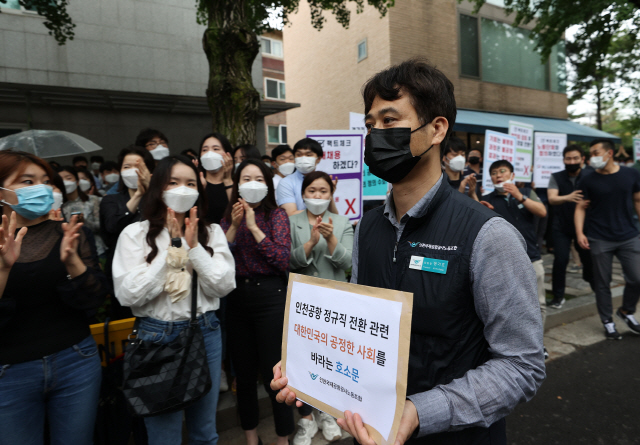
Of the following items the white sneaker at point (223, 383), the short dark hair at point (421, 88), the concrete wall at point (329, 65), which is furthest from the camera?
the concrete wall at point (329, 65)

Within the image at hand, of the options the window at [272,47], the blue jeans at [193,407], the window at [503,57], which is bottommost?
the blue jeans at [193,407]

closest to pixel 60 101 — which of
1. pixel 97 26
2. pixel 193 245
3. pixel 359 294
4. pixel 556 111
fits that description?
pixel 97 26

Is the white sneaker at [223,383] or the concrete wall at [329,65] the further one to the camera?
the concrete wall at [329,65]

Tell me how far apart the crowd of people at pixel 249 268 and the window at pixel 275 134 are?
60.0ft

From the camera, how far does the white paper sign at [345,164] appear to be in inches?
193

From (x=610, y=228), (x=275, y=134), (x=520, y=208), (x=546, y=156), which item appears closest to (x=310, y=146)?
(x=520, y=208)

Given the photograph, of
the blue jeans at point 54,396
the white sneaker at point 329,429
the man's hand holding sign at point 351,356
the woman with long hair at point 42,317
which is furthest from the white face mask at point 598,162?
the blue jeans at point 54,396

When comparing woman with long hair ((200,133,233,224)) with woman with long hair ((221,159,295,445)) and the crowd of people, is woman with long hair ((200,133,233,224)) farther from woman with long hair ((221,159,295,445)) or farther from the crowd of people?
woman with long hair ((221,159,295,445))

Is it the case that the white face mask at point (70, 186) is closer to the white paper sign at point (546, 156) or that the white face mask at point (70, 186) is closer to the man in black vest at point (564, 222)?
the man in black vest at point (564, 222)

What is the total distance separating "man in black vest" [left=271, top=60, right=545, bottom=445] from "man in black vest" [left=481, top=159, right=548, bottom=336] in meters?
3.37

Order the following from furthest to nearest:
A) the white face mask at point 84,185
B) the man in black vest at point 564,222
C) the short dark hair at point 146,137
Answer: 1. the white face mask at point 84,185
2. the man in black vest at point 564,222
3. the short dark hair at point 146,137

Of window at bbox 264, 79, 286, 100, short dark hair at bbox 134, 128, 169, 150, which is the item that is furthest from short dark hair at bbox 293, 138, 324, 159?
window at bbox 264, 79, 286, 100

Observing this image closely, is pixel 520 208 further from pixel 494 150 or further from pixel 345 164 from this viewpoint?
pixel 345 164

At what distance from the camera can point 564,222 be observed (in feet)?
18.4
